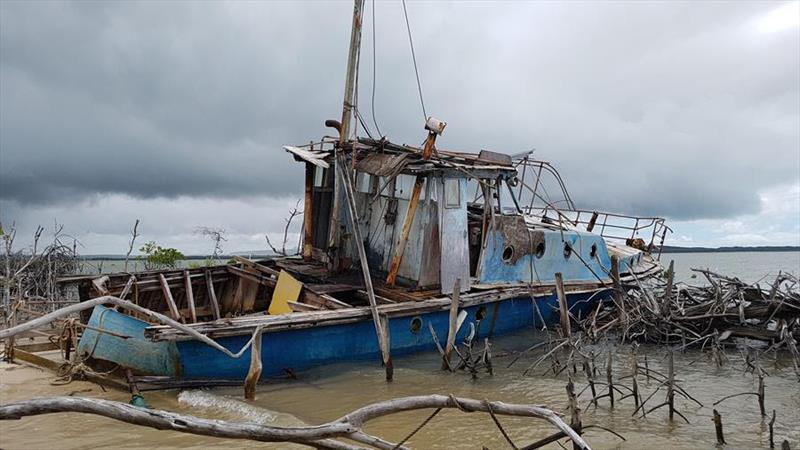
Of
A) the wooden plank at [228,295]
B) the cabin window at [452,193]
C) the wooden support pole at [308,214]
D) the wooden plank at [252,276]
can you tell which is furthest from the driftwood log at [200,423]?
the wooden support pole at [308,214]

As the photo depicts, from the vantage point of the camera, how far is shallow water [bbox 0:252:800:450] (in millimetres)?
7105

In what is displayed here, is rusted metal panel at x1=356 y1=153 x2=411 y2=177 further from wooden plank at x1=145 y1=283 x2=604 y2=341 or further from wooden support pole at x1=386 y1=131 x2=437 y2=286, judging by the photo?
wooden plank at x1=145 y1=283 x2=604 y2=341

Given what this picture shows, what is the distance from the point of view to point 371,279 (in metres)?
12.7

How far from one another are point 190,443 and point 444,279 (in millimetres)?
5945

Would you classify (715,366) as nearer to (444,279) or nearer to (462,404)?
(444,279)

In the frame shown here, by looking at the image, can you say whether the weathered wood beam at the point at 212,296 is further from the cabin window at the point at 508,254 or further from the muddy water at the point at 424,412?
the cabin window at the point at 508,254

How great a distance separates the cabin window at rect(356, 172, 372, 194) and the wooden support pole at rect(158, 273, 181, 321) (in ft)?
14.9

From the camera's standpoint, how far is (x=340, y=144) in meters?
12.3

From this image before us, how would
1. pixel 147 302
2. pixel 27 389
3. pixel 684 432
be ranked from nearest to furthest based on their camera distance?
pixel 684 432, pixel 27 389, pixel 147 302

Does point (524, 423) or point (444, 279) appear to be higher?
point (444, 279)

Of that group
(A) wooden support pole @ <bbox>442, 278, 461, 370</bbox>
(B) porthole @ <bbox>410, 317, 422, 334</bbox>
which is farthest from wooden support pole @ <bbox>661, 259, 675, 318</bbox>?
(B) porthole @ <bbox>410, 317, 422, 334</bbox>

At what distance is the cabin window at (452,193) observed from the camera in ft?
38.6

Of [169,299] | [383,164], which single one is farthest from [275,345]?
[383,164]

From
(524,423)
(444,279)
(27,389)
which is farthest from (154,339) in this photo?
(444,279)
